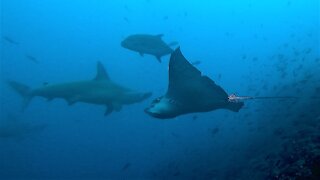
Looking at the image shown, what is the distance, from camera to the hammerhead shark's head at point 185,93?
6.10 m

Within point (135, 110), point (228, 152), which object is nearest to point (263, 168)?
point (228, 152)

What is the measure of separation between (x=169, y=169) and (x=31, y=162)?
2541 cm

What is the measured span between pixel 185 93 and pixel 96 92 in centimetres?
613

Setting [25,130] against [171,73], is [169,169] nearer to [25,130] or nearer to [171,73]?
[25,130]

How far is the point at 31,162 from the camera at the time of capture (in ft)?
123

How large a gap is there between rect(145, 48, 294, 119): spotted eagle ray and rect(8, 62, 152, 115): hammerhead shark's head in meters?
5.43

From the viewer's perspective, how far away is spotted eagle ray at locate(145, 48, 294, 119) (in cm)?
610

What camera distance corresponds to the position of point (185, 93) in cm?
634

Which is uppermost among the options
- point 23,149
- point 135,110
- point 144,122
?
point 135,110

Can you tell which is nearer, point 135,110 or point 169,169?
point 169,169

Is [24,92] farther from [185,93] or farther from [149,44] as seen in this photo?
Answer: [185,93]

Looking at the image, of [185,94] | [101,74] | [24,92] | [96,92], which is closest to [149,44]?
[101,74]

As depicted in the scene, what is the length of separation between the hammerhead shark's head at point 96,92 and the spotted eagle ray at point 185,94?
543cm

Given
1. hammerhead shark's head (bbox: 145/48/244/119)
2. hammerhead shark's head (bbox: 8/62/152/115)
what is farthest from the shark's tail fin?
hammerhead shark's head (bbox: 145/48/244/119)
